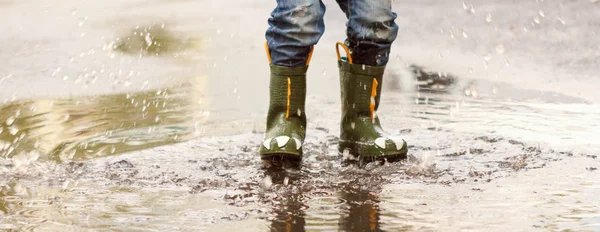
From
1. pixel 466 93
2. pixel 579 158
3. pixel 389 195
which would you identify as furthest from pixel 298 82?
pixel 466 93

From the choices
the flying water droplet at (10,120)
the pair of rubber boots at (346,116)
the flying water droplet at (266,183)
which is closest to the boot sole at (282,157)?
the pair of rubber boots at (346,116)

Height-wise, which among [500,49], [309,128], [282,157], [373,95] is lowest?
[282,157]

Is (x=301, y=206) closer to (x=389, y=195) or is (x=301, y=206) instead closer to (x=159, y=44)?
(x=389, y=195)

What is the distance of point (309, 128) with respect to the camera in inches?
154

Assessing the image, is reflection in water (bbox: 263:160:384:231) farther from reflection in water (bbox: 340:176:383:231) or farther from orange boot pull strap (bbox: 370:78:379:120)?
orange boot pull strap (bbox: 370:78:379:120)

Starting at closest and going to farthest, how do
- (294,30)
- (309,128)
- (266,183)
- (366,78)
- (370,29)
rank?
1. (266,183)
2. (294,30)
3. (370,29)
4. (366,78)
5. (309,128)

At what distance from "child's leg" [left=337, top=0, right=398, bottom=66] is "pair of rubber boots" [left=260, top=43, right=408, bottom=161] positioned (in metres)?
0.03

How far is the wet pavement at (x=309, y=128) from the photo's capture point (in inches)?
99.5

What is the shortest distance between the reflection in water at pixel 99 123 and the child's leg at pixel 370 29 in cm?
80

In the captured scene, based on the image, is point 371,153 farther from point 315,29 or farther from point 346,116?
point 315,29

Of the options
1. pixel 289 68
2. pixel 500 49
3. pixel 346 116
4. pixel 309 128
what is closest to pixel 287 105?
pixel 289 68

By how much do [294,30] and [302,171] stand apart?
1.65 feet

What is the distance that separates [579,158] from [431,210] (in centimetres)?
90

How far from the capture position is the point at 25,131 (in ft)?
12.4
